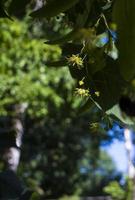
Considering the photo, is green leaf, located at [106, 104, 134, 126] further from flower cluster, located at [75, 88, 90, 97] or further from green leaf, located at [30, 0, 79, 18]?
green leaf, located at [30, 0, 79, 18]

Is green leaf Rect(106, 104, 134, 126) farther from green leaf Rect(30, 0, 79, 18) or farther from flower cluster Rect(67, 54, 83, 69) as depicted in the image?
green leaf Rect(30, 0, 79, 18)

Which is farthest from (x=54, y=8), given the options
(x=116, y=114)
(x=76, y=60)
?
(x=116, y=114)

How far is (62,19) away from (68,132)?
15847 millimetres

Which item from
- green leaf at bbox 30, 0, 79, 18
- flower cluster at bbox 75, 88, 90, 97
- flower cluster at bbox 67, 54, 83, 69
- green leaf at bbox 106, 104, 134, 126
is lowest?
green leaf at bbox 106, 104, 134, 126

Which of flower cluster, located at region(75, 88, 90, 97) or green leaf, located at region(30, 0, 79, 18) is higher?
green leaf, located at region(30, 0, 79, 18)

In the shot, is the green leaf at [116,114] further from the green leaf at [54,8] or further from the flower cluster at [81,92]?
the green leaf at [54,8]

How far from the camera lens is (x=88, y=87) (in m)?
1.06

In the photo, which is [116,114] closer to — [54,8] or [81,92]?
[81,92]

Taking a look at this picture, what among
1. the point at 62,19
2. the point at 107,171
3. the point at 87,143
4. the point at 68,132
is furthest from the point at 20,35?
the point at 107,171

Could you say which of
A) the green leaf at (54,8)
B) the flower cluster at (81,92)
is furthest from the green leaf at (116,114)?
the green leaf at (54,8)

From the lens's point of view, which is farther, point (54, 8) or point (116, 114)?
point (116, 114)

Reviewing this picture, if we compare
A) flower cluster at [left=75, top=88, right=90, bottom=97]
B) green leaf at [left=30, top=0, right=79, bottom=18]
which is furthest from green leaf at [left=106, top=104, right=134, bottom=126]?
green leaf at [left=30, top=0, right=79, bottom=18]

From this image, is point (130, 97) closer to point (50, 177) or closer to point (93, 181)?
Result: point (50, 177)

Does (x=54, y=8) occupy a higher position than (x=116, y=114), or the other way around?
(x=54, y=8)
